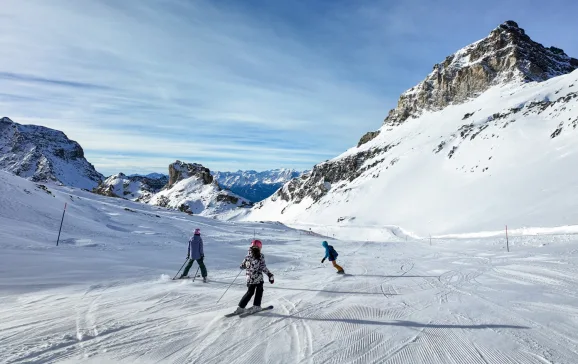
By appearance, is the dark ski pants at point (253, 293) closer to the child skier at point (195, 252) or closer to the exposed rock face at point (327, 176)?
the child skier at point (195, 252)

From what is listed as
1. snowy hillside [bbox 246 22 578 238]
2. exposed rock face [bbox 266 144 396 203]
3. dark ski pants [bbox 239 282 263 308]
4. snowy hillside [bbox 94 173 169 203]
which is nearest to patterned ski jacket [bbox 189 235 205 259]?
dark ski pants [bbox 239 282 263 308]

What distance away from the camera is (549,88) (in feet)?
258

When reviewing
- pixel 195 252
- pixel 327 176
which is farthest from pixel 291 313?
pixel 327 176

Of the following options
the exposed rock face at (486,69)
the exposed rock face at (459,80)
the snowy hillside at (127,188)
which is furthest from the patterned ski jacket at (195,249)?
the snowy hillside at (127,188)

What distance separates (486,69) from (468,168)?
252ft

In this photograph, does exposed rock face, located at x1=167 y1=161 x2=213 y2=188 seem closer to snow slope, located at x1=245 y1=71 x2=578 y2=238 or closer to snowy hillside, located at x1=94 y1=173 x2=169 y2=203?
snowy hillside, located at x1=94 y1=173 x2=169 y2=203

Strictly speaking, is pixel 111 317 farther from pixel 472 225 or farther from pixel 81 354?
pixel 472 225

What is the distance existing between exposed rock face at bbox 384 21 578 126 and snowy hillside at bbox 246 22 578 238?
77 cm

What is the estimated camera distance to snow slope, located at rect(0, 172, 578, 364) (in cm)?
575

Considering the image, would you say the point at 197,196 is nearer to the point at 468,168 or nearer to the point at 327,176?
the point at 327,176

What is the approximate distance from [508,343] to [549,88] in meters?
94.0

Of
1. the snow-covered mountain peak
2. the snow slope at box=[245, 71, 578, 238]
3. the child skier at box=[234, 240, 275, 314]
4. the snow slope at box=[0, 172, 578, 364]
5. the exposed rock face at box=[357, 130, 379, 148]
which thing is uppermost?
the snow-covered mountain peak

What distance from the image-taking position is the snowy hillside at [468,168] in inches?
1684

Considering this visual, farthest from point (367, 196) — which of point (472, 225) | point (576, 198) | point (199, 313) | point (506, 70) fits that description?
point (199, 313)
